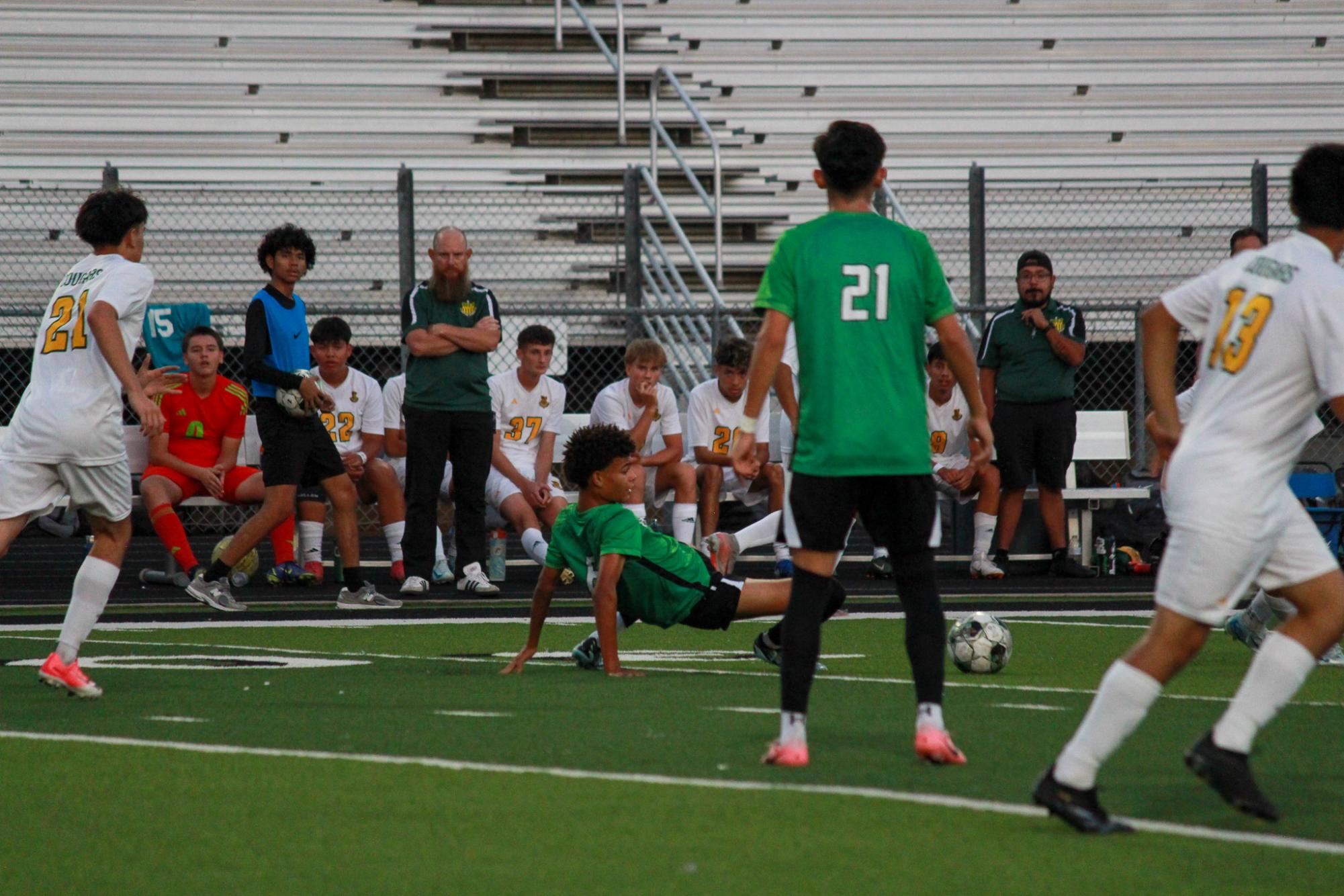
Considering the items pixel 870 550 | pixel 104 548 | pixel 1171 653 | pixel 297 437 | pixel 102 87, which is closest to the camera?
pixel 1171 653

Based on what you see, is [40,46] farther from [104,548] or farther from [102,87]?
[104,548]

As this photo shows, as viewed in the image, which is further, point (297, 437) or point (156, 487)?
point (156, 487)

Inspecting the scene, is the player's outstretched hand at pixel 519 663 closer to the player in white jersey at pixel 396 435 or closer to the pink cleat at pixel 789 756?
the pink cleat at pixel 789 756

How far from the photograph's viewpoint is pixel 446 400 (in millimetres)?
11680

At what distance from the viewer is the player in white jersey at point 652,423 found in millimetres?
12672

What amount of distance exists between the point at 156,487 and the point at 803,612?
26.7ft

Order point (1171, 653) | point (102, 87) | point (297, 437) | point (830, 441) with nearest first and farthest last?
1. point (1171, 653)
2. point (830, 441)
3. point (297, 437)
4. point (102, 87)

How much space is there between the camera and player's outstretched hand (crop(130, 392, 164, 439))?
6.66 m

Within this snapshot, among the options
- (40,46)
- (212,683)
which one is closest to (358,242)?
(40,46)

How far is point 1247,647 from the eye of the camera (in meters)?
8.38

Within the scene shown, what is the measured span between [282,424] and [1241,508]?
7769 millimetres

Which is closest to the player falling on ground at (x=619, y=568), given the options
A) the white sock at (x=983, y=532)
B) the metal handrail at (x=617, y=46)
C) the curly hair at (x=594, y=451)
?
the curly hair at (x=594, y=451)

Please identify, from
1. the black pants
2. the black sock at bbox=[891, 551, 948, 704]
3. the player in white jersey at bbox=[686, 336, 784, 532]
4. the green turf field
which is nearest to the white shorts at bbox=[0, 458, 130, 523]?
the green turf field

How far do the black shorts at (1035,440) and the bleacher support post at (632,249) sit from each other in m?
3.75
